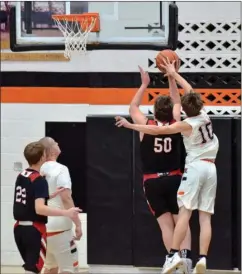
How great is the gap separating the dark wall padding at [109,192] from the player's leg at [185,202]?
120 cm

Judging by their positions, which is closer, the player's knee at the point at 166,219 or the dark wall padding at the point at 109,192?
the player's knee at the point at 166,219

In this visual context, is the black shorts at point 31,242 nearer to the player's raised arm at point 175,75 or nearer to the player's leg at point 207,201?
the player's leg at point 207,201

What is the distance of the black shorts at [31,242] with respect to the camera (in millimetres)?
7051

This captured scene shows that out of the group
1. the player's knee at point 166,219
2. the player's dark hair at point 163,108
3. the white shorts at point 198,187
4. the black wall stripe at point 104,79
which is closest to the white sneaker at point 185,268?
the player's knee at point 166,219

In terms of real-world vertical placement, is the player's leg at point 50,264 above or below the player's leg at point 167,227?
below

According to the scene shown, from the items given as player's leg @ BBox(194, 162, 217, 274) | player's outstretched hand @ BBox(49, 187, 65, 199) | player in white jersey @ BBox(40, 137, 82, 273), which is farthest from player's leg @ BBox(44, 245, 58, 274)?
player's leg @ BBox(194, 162, 217, 274)

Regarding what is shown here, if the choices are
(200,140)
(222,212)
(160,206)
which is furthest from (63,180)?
(222,212)

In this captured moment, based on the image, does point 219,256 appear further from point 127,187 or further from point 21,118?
point 21,118

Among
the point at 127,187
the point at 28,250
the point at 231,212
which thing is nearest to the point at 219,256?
the point at 231,212

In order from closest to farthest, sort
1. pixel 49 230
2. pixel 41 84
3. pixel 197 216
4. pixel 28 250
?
1. pixel 28 250
2. pixel 49 230
3. pixel 197 216
4. pixel 41 84

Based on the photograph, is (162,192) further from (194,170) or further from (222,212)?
(222,212)

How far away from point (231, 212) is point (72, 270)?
1921mm

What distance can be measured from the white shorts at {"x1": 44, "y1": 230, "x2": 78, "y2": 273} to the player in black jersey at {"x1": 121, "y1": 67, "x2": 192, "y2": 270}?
880 mm

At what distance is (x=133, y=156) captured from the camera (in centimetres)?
870
